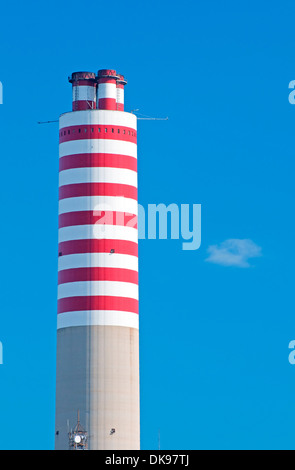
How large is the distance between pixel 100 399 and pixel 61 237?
38.0 ft

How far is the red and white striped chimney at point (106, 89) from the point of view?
11200 centimetres

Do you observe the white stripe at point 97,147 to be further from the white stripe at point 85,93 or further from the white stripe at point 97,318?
the white stripe at point 97,318

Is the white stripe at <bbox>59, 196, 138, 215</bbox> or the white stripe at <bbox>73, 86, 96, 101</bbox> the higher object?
the white stripe at <bbox>73, 86, 96, 101</bbox>

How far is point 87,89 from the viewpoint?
370 feet

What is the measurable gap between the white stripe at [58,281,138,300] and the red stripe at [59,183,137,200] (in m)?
6.12

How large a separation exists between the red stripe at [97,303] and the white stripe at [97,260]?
2194 mm

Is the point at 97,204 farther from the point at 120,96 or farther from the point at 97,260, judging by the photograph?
the point at 120,96

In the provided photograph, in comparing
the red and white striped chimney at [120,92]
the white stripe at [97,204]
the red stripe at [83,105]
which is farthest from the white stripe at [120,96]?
the white stripe at [97,204]

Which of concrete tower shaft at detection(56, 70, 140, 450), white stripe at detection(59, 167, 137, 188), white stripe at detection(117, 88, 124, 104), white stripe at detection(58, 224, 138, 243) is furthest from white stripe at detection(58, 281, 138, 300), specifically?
white stripe at detection(117, 88, 124, 104)

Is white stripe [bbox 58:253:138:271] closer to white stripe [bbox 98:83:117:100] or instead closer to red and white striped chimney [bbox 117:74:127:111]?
red and white striped chimney [bbox 117:74:127:111]

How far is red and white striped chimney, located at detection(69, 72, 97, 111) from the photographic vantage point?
4427 inches

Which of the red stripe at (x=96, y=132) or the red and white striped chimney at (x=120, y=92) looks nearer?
the red stripe at (x=96, y=132)
